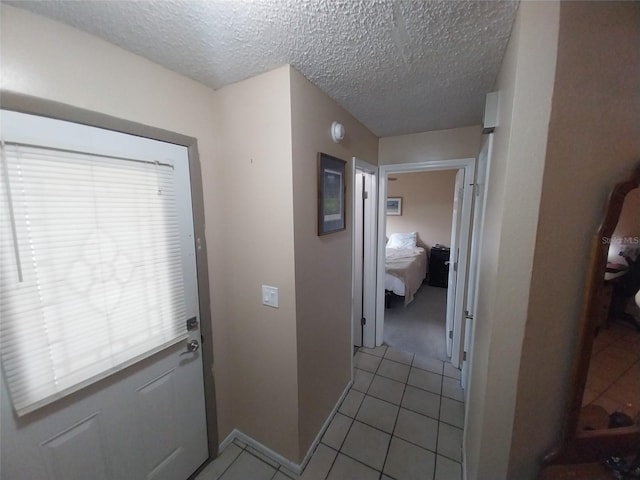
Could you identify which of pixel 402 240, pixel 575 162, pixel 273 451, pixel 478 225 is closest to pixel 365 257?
pixel 478 225

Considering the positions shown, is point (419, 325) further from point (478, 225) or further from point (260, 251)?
point (260, 251)

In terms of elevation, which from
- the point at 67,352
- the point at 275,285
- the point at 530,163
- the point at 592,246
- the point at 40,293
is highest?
the point at 530,163

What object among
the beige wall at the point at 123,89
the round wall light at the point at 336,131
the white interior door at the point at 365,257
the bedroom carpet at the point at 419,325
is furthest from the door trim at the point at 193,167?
the bedroom carpet at the point at 419,325

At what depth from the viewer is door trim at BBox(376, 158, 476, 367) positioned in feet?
7.13

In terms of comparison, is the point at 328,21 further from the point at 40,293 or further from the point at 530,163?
the point at 40,293

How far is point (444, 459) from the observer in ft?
5.07

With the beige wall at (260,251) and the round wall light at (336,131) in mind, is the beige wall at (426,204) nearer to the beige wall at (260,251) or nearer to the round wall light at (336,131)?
the round wall light at (336,131)

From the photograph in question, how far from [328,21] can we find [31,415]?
1.82m

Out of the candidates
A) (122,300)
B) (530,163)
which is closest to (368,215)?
(530,163)

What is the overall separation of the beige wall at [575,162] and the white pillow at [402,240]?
416 cm

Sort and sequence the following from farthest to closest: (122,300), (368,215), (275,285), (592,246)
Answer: (368,215) → (275,285) → (122,300) → (592,246)

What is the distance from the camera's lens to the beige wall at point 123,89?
2.70 ft

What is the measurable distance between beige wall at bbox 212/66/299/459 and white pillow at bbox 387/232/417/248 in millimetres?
4095

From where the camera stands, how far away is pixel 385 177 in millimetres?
2521
